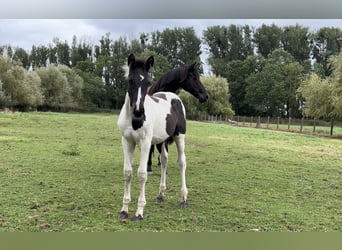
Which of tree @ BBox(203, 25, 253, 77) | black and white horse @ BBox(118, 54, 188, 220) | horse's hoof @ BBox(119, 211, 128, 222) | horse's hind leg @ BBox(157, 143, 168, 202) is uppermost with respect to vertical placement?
tree @ BBox(203, 25, 253, 77)

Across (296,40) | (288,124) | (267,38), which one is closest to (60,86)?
(267,38)

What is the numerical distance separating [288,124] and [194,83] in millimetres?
5899

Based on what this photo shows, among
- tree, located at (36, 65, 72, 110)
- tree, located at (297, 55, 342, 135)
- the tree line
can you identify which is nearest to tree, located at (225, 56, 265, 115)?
the tree line

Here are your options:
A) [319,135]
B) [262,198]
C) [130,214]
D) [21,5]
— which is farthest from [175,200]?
[319,135]

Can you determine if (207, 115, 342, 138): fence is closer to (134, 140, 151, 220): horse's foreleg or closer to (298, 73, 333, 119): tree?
(298, 73, 333, 119): tree

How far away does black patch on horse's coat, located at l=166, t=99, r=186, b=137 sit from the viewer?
11.4 ft

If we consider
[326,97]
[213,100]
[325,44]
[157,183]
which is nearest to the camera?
[157,183]

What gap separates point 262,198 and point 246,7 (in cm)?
215

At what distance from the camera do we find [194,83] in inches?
174

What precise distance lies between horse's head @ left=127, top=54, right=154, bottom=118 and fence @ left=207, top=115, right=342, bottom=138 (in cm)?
604

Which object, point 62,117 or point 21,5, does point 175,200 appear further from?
point 62,117

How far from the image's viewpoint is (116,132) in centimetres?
931

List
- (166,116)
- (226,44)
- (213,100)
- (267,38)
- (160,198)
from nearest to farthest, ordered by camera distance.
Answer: (166,116) < (160,198) < (267,38) < (226,44) < (213,100)

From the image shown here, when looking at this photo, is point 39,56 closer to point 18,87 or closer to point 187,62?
point 18,87
